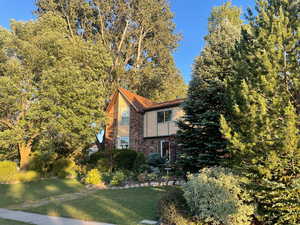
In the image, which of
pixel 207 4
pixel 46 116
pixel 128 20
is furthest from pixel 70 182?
pixel 128 20

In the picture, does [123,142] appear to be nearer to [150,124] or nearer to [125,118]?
[125,118]

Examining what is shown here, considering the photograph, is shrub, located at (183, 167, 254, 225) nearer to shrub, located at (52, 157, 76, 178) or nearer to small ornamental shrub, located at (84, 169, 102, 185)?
small ornamental shrub, located at (84, 169, 102, 185)

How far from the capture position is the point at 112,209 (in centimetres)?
793

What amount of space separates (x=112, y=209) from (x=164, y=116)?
501 inches

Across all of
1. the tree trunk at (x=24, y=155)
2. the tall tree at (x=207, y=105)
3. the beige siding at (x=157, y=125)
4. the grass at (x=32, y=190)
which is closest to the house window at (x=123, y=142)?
the beige siding at (x=157, y=125)

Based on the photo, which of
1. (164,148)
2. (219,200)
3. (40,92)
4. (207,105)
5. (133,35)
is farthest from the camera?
(133,35)

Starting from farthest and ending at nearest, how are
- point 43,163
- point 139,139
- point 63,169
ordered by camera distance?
point 139,139, point 43,163, point 63,169

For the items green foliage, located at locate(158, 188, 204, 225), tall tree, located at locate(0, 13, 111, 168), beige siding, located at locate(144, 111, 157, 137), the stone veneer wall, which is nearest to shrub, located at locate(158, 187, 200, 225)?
green foliage, located at locate(158, 188, 204, 225)

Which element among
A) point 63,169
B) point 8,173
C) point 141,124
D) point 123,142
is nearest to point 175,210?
point 63,169

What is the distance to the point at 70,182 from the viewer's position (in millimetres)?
15109

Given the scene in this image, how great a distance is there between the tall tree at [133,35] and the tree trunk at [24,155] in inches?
411

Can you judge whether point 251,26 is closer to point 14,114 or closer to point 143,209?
point 143,209

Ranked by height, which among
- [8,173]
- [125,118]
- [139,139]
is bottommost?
[8,173]

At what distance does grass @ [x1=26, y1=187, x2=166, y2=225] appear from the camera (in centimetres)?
695
